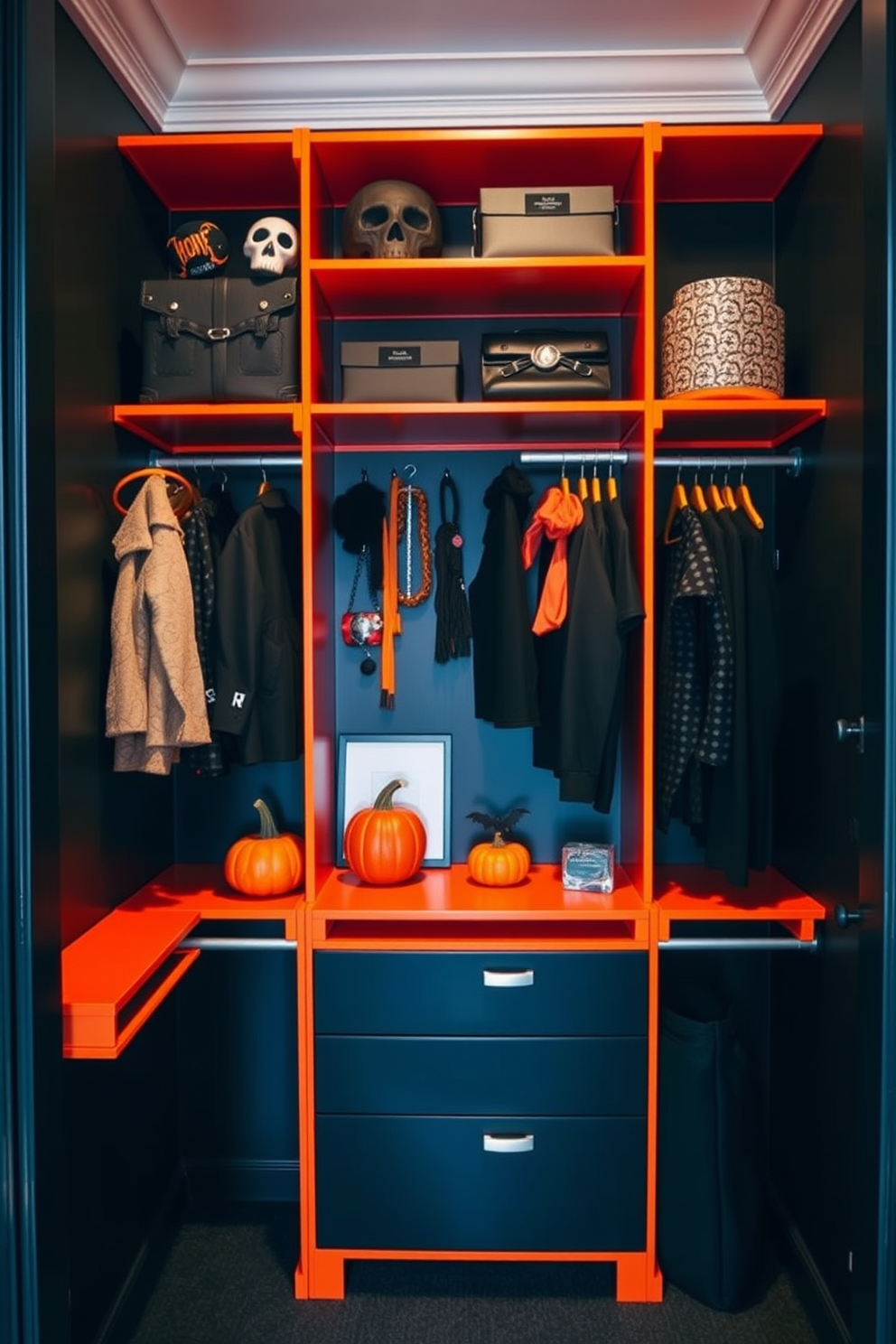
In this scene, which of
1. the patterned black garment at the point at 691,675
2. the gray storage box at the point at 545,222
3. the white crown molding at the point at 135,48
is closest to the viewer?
the white crown molding at the point at 135,48

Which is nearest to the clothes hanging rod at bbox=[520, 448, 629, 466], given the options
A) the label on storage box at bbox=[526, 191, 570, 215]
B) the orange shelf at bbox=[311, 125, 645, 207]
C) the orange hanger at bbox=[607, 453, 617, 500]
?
the orange hanger at bbox=[607, 453, 617, 500]

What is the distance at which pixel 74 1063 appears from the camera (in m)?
2.04

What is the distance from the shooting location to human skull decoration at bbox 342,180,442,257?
2486mm

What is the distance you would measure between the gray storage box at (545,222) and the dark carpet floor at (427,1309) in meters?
2.59

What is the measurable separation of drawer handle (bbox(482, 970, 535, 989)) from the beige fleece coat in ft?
2.95

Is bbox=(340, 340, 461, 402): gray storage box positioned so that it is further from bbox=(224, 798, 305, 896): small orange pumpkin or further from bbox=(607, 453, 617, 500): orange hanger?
bbox=(224, 798, 305, 896): small orange pumpkin

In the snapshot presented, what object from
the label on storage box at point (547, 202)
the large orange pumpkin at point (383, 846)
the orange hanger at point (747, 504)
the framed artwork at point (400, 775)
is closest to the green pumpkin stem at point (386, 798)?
the large orange pumpkin at point (383, 846)

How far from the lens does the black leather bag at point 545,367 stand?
2497mm

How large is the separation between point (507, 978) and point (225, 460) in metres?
1.52

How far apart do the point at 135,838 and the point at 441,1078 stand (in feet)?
3.25

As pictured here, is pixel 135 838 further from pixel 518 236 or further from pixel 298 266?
pixel 518 236

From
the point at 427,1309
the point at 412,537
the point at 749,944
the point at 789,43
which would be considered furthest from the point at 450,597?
the point at 427,1309

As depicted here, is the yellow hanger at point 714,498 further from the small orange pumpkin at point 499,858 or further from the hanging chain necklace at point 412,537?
the small orange pumpkin at point 499,858

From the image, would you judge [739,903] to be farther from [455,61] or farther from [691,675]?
[455,61]
